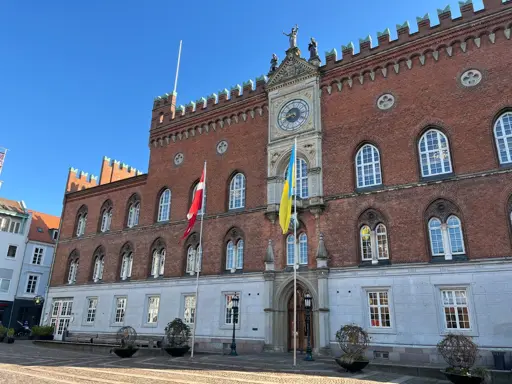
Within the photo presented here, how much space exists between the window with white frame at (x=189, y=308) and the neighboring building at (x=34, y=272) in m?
23.5

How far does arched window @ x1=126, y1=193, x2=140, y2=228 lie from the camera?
34.4 metres

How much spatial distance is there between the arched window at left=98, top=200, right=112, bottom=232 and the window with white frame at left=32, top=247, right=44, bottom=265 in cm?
1490

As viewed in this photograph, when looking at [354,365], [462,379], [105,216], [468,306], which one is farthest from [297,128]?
[105,216]

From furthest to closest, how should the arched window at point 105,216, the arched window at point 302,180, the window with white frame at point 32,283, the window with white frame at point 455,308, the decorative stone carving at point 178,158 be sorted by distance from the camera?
1. the window with white frame at point 32,283
2. the arched window at point 105,216
3. the decorative stone carving at point 178,158
4. the arched window at point 302,180
5. the window with white frame at point 455,308

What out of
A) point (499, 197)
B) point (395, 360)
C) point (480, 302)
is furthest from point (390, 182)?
point (395, 360)

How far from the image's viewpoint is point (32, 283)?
4478 centimetres

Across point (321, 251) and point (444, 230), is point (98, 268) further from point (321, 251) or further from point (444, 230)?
point (444, 230)

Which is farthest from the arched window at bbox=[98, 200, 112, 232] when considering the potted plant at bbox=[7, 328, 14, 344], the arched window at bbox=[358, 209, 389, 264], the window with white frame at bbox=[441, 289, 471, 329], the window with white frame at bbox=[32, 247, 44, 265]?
the window with white frame at bbox=[441, 289, 471, 329]

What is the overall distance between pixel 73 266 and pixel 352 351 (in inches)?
1150

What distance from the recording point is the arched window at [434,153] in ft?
69.1

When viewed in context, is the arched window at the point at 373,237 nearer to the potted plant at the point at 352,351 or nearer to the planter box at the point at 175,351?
the potted plant at the point at 352,351

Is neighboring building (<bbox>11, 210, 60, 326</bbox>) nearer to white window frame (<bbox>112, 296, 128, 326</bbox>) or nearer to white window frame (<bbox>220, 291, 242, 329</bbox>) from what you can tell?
white window frame (<bbox>112, 296, 128, 326</bbox>)

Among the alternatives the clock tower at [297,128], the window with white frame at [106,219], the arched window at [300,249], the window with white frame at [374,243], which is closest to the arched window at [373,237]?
the window with white frame at [374,243]

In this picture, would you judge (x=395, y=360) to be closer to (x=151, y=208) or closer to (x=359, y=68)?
(x=359, y=68)
